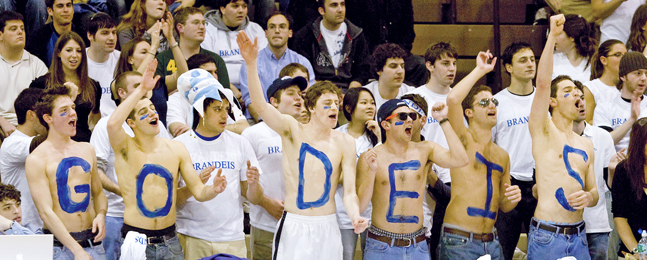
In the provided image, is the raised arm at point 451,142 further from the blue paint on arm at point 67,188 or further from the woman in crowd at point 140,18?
the woman in crowd at point 140,18

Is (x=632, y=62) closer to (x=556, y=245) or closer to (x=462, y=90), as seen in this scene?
(x=556, y=245)

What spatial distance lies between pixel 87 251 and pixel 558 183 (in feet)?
11.2

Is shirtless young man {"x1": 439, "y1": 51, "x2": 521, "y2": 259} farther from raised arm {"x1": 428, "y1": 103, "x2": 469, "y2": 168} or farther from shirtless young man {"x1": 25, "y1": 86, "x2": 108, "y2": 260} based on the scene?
shirtless young man {"x1": 25, "y1": 86, "x2": 108, "y2": 260}

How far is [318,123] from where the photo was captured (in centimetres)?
490

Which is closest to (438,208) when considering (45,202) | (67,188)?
(67,188)

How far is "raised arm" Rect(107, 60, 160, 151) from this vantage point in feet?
15.0

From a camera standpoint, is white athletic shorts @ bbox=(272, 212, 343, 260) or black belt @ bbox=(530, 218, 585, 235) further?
black belt @ bbox=(530, 218, 585, 235)

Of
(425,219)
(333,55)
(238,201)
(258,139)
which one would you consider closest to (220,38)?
(333,55)

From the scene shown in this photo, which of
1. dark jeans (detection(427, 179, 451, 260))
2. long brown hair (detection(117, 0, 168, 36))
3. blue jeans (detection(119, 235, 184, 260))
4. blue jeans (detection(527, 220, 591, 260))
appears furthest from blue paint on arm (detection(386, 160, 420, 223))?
long brown hair (detection(117, 0, 168, 36))

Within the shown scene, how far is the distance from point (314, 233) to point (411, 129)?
1.10 meters

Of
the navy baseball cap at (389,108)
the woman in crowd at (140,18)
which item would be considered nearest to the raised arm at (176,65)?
the woman in crowd at (140,18)

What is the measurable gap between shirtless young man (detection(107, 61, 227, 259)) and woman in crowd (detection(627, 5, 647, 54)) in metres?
4.81

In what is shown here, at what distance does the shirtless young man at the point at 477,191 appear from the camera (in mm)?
5156

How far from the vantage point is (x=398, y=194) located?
16.4 ft
